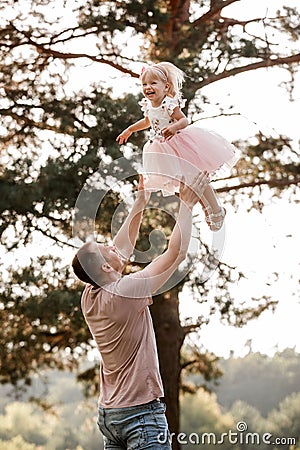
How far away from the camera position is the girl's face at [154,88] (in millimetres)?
3287

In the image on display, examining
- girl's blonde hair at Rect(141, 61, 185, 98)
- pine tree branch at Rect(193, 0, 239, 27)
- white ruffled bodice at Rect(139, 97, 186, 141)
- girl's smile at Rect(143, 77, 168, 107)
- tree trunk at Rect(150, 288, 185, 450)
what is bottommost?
white ruffled bodice at Rect(139, 97, 186, 141)

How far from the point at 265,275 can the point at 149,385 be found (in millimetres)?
5525

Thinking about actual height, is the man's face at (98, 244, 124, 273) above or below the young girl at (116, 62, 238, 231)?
below

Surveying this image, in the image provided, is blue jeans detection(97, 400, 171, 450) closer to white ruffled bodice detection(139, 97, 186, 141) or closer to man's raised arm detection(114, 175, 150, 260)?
man's raised arm detection(114, 175, 150, 260)

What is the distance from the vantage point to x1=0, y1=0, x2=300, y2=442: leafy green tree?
739 centimetres

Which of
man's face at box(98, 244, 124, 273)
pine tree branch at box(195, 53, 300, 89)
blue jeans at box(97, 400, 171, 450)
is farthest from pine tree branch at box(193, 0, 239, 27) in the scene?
blue jeans at box(97, 400, 171, 450)

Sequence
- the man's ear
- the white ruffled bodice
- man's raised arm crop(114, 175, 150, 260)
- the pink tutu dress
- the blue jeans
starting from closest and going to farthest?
1. the blue jeans
2. the man's ear
3. man's raised arm crop(114, 175, 150, 260)
4. the pink tutu dress
5. the white ruffled bodice

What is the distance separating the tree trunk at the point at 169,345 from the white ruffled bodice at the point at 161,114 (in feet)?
15.0

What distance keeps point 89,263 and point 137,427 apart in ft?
1.67

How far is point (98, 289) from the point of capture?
281 centimetres

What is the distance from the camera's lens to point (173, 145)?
3.29 m

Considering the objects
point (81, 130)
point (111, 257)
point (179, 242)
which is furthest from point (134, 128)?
point (81, 130)

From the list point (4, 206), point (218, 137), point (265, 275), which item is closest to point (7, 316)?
point (4, 206)

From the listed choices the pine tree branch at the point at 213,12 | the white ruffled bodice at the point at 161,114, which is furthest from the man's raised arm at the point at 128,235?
the pine tree branch at the point at 213,12
